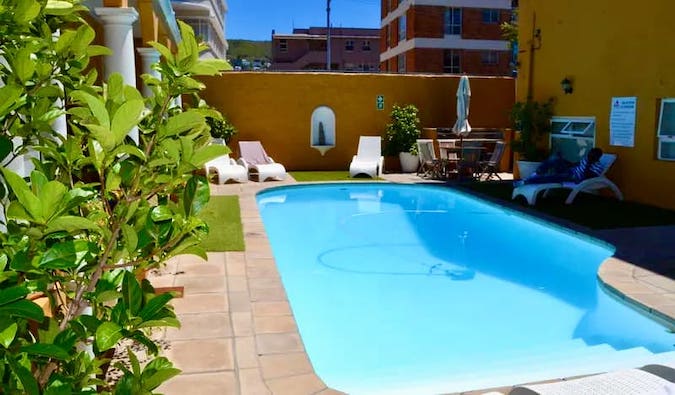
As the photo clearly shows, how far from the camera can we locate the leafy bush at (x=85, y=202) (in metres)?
1.28

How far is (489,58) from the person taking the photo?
41.0 m

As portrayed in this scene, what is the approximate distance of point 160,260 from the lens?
1602mm

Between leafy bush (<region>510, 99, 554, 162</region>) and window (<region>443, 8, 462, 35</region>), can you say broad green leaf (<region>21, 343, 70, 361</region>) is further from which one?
window (<region>443, 8, 462, 35</region>)

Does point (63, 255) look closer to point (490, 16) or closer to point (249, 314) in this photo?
point (249, 314)

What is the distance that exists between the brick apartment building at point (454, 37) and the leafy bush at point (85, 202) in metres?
39.0

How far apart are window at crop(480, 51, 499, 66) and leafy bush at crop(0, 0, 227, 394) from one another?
41.5 m

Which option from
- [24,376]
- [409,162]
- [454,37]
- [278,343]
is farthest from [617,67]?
[454,37]

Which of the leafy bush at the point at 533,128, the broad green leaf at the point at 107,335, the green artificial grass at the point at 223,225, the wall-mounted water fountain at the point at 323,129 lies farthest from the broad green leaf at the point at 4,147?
the wall-mounted water fountain at the point at 323,129

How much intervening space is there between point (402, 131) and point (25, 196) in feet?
52.8

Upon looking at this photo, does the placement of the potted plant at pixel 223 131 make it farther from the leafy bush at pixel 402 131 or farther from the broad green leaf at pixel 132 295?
the broad green leaf at pixel 132 295

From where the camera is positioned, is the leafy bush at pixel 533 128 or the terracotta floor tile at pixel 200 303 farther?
the leafy bush at pixel 533 128

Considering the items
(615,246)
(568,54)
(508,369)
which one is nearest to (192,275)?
(508,369)

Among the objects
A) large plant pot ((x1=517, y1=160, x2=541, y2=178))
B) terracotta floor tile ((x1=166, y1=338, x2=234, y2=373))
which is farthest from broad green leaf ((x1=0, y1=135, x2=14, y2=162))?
large plant pot ((x1=517, y1=160, x2=541, y2=178))

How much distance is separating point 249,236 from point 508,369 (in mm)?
4519
